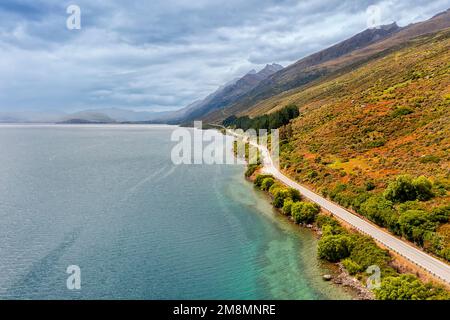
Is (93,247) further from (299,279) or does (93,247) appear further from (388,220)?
(388,220)

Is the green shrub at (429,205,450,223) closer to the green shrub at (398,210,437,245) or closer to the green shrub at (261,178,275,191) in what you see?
the green shrub at (398,210,437,245)

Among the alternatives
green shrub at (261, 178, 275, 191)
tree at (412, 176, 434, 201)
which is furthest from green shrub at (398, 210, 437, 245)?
green shrub at (261, 178, 275, 191)

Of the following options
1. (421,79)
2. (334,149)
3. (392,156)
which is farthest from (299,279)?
(421,79)

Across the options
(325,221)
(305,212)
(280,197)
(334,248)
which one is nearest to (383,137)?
(280,197)

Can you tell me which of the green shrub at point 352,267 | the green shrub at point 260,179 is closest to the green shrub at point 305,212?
the green shrub at point 352,267
